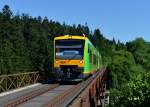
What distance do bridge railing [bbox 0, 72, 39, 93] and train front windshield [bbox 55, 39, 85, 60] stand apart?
251 centimetres

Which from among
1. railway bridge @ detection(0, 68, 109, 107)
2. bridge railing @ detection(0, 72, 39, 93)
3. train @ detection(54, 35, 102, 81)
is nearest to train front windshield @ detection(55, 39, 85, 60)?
train @ detection(54, 35, 102, 81)

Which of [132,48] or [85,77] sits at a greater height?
[132,48]

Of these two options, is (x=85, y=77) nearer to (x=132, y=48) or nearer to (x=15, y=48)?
(x=15, y=48)

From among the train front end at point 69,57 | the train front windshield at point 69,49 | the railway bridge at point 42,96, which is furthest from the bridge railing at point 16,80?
the train front windshield at point 69,49

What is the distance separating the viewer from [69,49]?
35812 millimetres

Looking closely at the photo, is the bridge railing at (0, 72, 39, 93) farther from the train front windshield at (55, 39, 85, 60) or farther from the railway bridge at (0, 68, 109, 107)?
the train front windshield at (55, 39, 85, 60)

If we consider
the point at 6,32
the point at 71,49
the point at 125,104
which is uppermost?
the point at 6,32

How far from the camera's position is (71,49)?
35.8 meters

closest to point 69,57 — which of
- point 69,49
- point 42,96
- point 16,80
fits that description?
point 69,49

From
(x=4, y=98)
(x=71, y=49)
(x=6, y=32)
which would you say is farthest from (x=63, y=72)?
(x=6, y=32)

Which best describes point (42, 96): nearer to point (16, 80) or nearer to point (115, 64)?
point (16, 80)

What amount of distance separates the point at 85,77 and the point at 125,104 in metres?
18.3

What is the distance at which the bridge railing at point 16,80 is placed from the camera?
30.2m

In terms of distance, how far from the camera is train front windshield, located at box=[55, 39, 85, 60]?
3581cm
